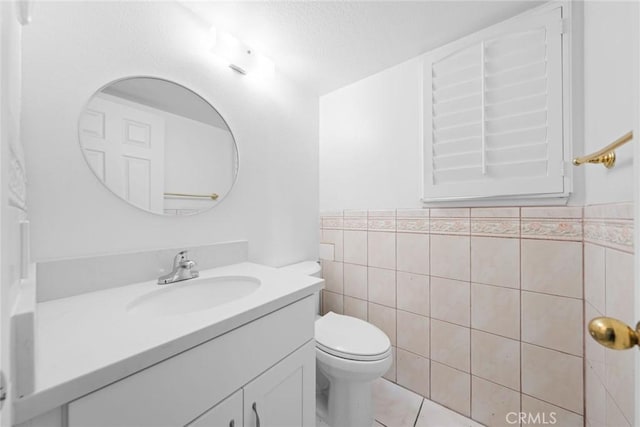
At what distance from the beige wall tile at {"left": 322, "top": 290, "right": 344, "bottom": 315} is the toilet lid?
356 millimetres

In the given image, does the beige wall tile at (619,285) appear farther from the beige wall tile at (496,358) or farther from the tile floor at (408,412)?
the tile floor at (408,412)

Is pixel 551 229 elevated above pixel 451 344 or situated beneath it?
elevated above

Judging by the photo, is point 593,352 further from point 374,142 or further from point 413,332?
point 374,142

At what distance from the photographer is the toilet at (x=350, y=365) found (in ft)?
3.76

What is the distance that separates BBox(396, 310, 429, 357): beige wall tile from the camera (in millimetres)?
1455

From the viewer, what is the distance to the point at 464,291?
134 cm

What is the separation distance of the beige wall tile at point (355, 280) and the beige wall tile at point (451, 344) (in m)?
0.47

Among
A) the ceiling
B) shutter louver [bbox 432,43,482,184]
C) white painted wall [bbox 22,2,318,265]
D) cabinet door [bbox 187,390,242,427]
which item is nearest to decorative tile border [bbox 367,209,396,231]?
shutter louver [bbox 432,43,482,184]

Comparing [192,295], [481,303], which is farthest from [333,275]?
[192,295]

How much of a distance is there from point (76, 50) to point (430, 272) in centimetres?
186

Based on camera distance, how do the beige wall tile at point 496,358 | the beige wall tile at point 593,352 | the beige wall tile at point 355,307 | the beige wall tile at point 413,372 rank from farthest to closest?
1. the beige wall tile at point 355,307
2. the beige wall tile at point 413,372
3. the beige wall tile at point 496,358
4. the beige wall tile at point 593,352

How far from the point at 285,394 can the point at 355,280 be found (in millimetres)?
989

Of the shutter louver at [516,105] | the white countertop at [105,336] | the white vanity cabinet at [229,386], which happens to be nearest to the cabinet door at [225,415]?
the white vanity cabinet at [229,386]

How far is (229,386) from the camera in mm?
677
